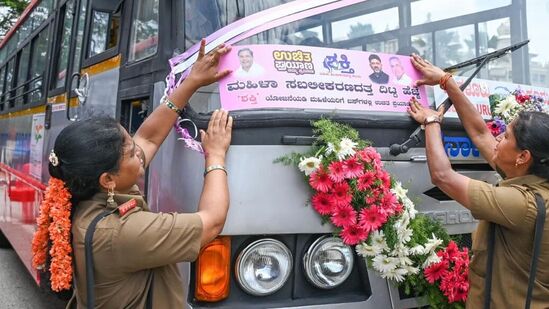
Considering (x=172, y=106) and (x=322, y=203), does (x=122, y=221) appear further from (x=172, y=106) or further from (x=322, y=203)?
(x=322, y=203)

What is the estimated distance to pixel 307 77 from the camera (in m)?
2.21

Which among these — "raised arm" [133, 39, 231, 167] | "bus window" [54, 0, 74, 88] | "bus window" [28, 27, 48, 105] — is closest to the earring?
"raised arm" [133, 39, 231, 167]

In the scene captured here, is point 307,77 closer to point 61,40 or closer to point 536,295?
point 536,295

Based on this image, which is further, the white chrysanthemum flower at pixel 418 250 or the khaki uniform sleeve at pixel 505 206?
the white chrysanthemum flower at pixel 418 250

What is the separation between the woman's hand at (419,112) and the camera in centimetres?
230

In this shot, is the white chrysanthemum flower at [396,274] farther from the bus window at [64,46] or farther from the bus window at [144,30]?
the bus window at [64,46]

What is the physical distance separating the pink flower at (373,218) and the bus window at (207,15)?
1044 mm

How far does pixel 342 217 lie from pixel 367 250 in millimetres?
172

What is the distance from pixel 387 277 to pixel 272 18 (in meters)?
1.25

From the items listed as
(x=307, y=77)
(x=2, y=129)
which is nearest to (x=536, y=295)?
(x=307, y=77)

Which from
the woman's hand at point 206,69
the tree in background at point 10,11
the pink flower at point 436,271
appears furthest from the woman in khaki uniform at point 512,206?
the tree in background at point 10,11

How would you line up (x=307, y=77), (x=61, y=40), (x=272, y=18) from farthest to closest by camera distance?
(x=61, y=40)
(x=272, y=18)
(x=307, y=77)

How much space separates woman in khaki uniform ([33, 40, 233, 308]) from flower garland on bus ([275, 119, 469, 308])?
1.41ft

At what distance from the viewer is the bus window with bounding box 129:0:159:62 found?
2492 millimetres
